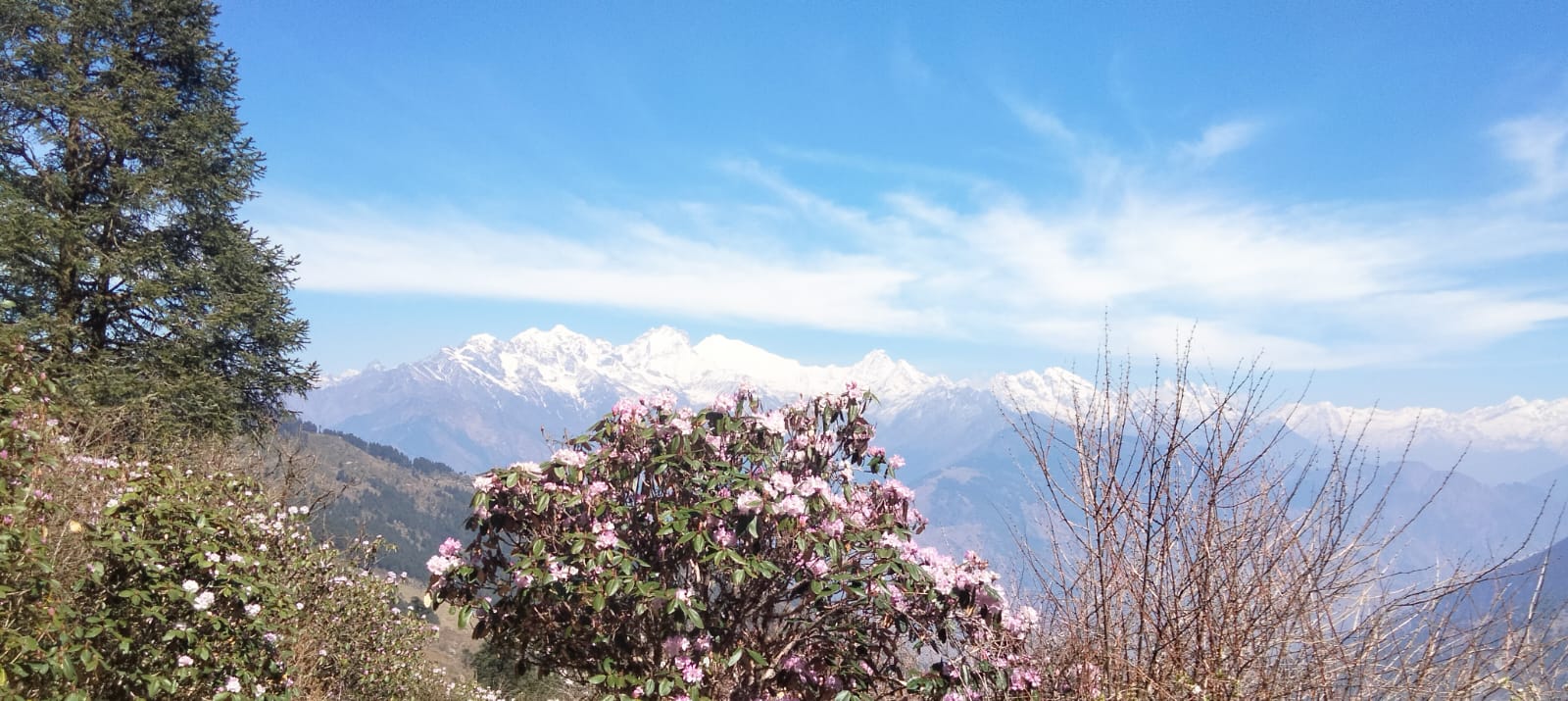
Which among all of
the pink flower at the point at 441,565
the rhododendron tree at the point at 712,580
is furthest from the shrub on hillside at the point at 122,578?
the rhododendron tree at the point at 712,580

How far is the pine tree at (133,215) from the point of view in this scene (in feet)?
45.1

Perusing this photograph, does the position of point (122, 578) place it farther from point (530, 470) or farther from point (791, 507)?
point (791, 507)

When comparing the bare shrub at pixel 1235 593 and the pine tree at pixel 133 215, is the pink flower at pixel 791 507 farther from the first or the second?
the pine tree at pixel 133 215

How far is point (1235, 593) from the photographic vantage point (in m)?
3.64

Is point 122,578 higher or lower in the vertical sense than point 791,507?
lower

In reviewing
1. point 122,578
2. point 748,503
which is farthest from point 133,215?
point 748,503

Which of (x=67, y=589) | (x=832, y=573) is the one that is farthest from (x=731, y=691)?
(x=67, y=589)

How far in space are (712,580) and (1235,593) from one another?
260 cm

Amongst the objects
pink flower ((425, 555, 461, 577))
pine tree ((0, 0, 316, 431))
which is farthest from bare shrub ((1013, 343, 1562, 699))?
pine tree ((0, 0, 316, 431))

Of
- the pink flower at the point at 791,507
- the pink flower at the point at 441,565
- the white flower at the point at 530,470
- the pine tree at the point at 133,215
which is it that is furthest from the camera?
the pine tree at the point at 133,215

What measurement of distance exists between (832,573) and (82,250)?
17.6 m

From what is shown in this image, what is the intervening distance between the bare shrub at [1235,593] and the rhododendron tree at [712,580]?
48 cm

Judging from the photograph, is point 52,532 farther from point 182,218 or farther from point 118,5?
point 118,5

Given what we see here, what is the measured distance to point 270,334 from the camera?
16.9 metres
